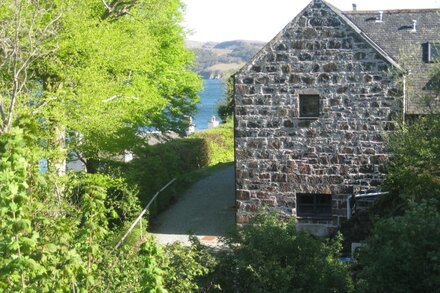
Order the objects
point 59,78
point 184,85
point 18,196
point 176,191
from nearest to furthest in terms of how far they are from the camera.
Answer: point 18,196
point 59,78
point 176,191
point 184,85

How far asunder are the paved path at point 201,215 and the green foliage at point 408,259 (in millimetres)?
9490

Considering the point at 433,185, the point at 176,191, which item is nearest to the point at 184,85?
the point at 176,191

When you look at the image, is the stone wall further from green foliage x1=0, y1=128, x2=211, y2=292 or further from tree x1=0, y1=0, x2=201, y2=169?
green foliage x1=0, y1=128, x2=211, y2=292

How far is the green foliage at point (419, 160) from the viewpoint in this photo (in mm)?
15266

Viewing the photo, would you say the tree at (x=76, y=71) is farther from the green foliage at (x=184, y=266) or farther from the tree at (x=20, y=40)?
the green foliage at (x=184, y=266)

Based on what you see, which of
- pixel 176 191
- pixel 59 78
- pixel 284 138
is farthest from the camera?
pixel 176 191

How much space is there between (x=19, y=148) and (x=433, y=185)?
1105 centimetres

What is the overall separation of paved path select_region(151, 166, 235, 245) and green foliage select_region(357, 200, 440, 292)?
949cm

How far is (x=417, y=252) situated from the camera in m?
10.5

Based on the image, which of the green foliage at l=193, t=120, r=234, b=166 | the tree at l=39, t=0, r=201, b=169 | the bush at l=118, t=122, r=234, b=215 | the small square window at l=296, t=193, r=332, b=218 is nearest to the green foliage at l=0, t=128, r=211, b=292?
the tree at l=39, t=0, r=201, b=169

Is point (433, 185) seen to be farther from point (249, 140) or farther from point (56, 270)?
point (56, 270)

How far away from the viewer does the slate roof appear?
Answer: 22484mm

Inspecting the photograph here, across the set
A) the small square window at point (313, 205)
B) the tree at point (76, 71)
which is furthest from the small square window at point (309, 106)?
the tree at point (76, 71)

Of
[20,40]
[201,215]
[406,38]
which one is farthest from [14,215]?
[406,38]
